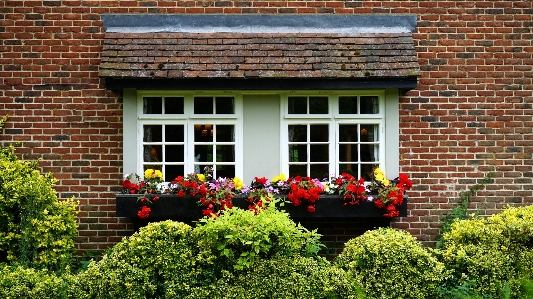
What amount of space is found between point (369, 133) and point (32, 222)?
4456 mm

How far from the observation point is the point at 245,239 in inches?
193

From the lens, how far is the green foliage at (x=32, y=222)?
19.8ft

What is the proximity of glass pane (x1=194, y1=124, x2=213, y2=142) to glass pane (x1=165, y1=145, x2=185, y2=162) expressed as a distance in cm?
26

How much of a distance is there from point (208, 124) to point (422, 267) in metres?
3.29

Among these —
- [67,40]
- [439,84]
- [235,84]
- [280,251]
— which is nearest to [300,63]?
[235,84]

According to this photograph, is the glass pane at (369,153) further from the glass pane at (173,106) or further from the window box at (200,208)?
the glass pane at (173,106)

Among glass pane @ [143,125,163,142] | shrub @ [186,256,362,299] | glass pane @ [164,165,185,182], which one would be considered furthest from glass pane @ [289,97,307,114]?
shrub @ [186,256,362,299]

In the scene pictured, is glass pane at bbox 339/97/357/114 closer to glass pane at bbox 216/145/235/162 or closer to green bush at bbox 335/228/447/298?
glass pane at bbox 216/145/235/162

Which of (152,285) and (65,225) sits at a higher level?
(65,225)

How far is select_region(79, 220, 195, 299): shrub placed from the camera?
5004 mm

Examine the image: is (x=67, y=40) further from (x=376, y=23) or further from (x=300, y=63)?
(x=376, y=23)

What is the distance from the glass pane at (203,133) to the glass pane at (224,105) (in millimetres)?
276

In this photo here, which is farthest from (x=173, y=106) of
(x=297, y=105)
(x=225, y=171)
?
(x=297, y=105)

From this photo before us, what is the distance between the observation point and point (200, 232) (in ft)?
16.9
